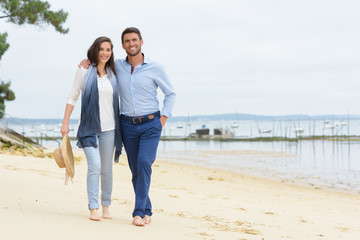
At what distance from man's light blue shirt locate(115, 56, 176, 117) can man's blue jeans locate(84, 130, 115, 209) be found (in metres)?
0.32

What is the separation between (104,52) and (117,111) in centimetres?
58

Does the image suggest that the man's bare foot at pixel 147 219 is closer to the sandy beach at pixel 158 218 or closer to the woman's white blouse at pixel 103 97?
the sandy beach at pixel 158 218

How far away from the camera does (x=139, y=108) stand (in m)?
4.34

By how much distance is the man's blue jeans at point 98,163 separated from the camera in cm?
416

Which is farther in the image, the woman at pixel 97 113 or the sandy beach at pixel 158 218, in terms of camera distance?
the woman at pixel 97 113

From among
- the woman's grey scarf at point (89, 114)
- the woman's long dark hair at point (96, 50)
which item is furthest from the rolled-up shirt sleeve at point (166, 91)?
the woman's grey scarf at point (89, 114)

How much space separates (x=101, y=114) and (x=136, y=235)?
117 cm

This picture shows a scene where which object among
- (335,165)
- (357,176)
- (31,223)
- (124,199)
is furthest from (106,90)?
(335,165)

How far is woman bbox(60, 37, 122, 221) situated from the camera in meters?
4.16

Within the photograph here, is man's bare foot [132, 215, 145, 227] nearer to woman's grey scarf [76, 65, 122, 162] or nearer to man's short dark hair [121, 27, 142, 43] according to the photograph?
woman's grey scarf [76, 65, 122, 162]

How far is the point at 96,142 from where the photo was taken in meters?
4.17

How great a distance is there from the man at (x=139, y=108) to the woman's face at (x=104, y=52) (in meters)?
0.20

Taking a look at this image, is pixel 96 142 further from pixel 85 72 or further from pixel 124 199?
pixel 124 199

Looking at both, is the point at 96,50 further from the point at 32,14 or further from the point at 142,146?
the point at 32,14
